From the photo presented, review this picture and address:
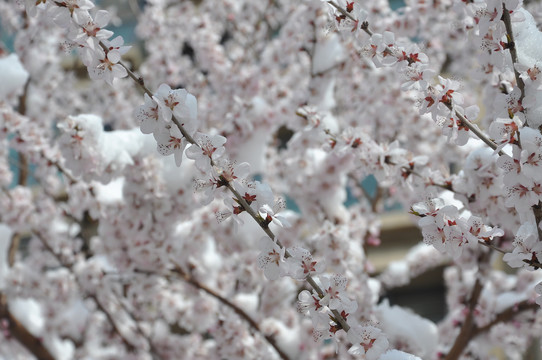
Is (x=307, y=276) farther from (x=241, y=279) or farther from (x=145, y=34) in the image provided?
(x=145, y=34)

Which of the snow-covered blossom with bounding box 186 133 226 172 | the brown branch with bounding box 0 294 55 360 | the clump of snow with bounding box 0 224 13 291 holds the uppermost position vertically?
the snow-covered blossom with bounding box 186 133 226 172

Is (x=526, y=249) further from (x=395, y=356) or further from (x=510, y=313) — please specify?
(x=510, y=313)

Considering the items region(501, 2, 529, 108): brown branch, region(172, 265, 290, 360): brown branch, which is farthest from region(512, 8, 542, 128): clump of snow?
region(172, 265, 290, 360): brown branch

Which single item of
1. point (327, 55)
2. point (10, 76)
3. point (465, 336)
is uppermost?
point (10, 76)

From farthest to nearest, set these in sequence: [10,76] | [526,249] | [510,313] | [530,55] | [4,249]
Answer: [4,249], [510,313], [10,76], [530,55], [526,249]

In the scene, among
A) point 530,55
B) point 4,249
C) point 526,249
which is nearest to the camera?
point 526,249

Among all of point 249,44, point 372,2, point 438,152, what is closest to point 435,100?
point 372,2

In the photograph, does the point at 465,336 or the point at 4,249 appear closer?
the point at 465,336

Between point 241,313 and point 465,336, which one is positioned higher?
point 241,313

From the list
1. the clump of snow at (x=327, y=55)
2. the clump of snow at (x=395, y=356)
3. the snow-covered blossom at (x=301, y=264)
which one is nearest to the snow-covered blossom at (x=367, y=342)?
the clump of snow at (x=395, y=356)

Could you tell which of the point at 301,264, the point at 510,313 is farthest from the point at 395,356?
the point at 510,313

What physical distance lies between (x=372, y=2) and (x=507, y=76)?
1.51 meters

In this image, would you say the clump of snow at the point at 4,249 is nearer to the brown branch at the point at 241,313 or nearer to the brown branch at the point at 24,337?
the brown branch at the point at 24,337

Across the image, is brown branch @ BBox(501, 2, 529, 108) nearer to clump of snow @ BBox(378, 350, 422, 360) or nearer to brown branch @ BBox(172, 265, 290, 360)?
clump of snow @ BBox(378, 350, 422, 360)
